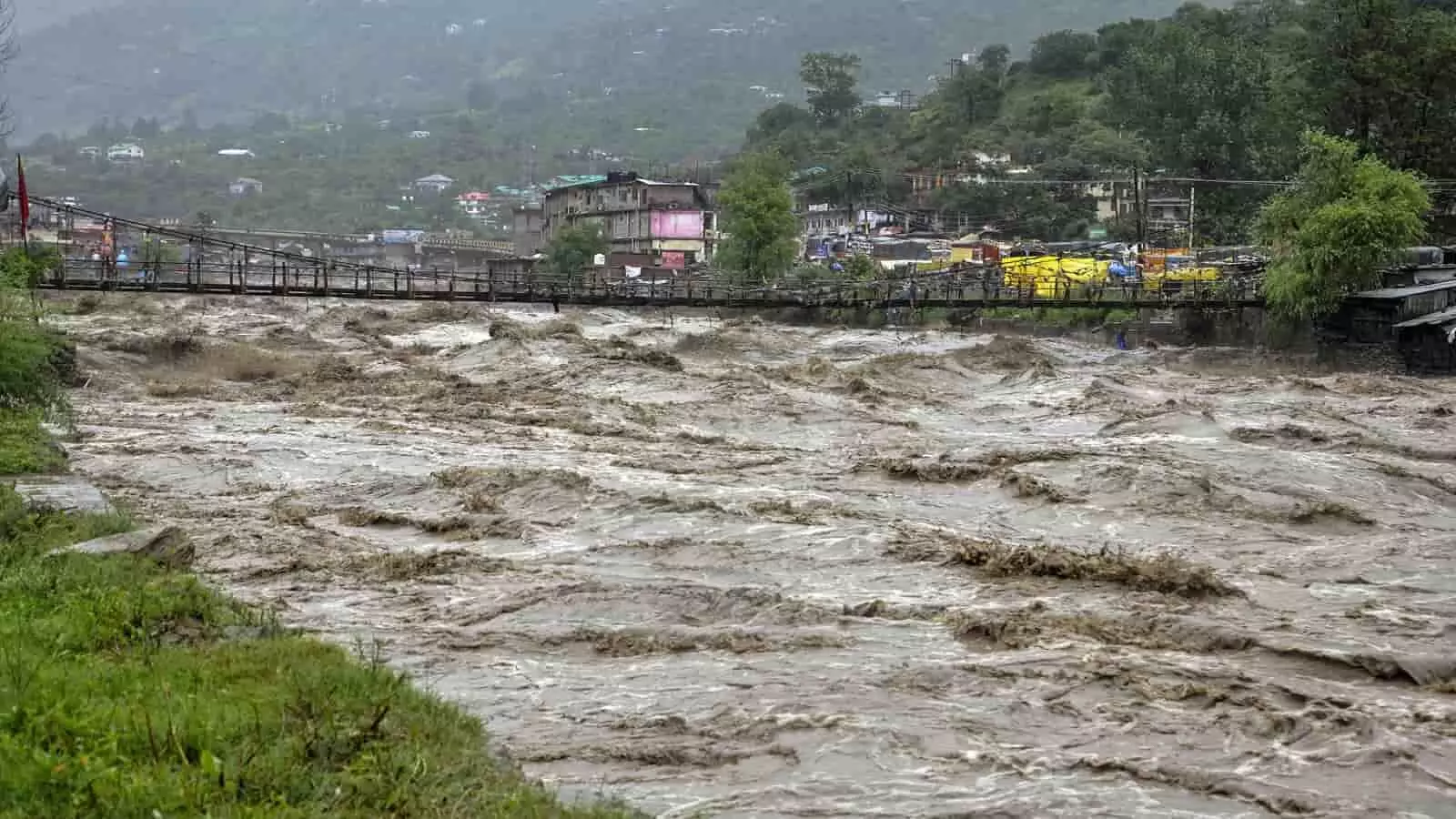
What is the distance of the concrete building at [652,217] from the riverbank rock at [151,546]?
2870 inches

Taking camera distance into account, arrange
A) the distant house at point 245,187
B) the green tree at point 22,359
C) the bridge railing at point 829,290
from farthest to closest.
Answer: the distant house at point 245,187 → the bridge railing at point 829,290 → the green tree at point 22,359

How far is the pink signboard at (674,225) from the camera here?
8719 centimetres

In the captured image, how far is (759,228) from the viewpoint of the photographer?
6694cm

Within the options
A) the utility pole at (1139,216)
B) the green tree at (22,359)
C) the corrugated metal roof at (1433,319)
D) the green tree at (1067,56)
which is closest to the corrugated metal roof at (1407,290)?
the corrugated metal roof at (1433,319)

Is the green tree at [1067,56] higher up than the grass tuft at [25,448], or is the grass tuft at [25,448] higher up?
the green tree at [1067,56]

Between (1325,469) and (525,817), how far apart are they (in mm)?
16322

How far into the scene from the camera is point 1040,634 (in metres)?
11.4

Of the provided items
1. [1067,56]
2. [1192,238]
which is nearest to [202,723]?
[1192,238]

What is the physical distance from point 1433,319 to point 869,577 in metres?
→ 27.6

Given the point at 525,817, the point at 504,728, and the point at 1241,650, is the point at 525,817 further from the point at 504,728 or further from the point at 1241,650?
the point at 1241,650

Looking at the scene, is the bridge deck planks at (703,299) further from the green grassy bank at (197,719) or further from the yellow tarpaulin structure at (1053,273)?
the green grassy bank at (197,719)

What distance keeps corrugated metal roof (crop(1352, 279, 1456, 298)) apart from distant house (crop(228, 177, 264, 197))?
537 ft

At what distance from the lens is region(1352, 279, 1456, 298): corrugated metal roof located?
37.5 meters

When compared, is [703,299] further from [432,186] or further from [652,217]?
[432,186]
